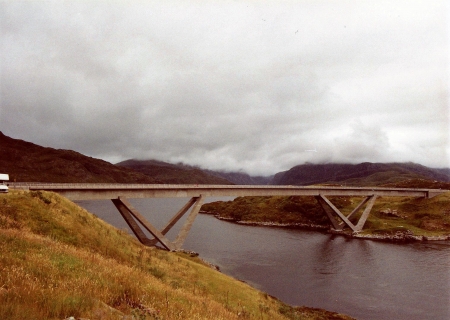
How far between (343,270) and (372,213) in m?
70.8

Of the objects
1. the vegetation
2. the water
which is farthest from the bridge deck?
the water

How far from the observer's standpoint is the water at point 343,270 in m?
40.8

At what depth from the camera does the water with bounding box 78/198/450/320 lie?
40781 millimetres

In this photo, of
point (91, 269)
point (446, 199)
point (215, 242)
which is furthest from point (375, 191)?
point (91, 269)

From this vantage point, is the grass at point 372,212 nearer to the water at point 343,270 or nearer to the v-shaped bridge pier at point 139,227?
the water at point 343,270

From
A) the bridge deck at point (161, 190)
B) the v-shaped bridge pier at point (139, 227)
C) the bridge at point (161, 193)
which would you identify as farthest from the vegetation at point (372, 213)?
the v-shaped bridge pier at point (139, 227)

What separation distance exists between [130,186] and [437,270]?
61.3m

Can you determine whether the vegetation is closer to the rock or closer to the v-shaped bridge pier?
the rock

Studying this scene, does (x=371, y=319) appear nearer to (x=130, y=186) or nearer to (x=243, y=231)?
(x=130, y=186)

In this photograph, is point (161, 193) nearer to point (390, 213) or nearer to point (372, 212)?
point (372, 212)

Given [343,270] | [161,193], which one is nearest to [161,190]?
[161,193]

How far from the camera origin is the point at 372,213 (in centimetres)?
11738

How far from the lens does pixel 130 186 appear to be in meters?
55.9

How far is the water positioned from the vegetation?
15214 mm
